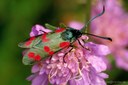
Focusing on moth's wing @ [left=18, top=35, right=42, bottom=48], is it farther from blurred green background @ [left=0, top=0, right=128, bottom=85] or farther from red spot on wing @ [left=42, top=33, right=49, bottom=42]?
blurred green background @ [left=0, top=0, right=128, bottom=85]

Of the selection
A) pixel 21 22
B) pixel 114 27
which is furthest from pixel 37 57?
pixel 21 22

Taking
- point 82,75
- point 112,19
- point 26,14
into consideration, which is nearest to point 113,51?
point 112,19

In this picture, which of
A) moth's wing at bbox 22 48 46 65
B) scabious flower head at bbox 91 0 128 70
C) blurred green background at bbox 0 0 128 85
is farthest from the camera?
blurred green background at bbox 0 0 128 85

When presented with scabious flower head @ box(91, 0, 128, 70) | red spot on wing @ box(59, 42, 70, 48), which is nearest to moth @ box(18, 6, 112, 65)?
red spot on wing @ box(59, 42, 70, 48)

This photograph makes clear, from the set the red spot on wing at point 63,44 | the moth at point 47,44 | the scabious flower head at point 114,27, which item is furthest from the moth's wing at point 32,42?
the scabious flower head at point 114,27

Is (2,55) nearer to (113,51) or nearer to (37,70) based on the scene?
(113,51)

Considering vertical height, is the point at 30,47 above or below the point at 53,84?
above
